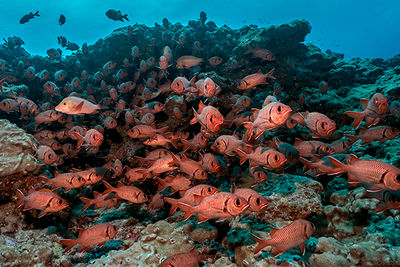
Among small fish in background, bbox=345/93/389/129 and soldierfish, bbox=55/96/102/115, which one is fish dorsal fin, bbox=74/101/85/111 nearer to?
soldierfish, bbox=55/96/102/115

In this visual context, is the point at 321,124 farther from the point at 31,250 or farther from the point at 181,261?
the point at 31,250

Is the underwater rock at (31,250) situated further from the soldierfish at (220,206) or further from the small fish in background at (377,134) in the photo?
the small fish in background at (377,134)

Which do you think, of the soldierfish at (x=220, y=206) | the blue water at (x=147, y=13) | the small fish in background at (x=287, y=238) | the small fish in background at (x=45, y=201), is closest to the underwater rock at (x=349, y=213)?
the small fish in background at (x=287, y=238)

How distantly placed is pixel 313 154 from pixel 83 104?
494 centimetres

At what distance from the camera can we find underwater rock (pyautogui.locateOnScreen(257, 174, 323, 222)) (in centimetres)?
409

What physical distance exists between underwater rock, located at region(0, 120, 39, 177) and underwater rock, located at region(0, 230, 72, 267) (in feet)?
4.69

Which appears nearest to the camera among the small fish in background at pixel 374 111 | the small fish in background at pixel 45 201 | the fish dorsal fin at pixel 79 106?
the small fish in background at pixel 45 201

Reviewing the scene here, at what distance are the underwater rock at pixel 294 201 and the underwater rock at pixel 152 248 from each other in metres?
1.71

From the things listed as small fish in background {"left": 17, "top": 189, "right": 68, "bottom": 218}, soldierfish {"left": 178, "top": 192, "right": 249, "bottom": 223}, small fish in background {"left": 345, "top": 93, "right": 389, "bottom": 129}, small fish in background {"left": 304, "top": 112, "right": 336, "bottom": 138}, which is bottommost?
small fish in background {"left": 17, "top": 189, "right": 68, "bottom": 218}

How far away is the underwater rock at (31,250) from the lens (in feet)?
11.5

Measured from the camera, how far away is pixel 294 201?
4191 mm

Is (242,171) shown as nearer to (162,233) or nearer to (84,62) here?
(162,233)

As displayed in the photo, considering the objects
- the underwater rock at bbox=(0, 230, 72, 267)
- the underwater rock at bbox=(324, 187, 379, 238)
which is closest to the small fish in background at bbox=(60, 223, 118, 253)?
the underwater rock at bbox=(0, 230, 72, 267)

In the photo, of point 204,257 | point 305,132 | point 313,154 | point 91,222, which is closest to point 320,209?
point 313,154
